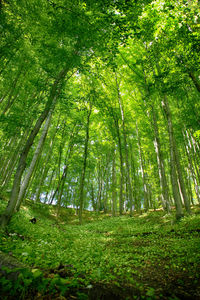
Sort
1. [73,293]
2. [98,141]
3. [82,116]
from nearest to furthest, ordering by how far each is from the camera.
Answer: [73,293] → [82,116] → [98,141]

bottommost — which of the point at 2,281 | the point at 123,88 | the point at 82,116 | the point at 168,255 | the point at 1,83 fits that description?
the point at 2,281

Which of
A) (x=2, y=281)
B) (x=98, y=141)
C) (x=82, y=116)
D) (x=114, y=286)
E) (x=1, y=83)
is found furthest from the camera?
(x=98, y=141)

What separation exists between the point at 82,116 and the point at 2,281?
13934 millimetres

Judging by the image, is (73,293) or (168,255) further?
(168,255)

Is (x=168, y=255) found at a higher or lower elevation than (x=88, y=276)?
higher

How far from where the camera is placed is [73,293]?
219 cm

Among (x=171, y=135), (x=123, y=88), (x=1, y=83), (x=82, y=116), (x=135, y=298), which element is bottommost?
(x=135, y=298)

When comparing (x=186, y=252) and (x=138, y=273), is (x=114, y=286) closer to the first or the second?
(x=138, y=273)

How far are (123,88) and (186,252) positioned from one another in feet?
46.4

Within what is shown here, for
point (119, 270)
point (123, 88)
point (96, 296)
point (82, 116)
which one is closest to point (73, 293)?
point (96, 296)

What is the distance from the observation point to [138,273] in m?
3.37

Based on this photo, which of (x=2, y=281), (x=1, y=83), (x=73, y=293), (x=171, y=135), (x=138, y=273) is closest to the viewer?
(x=2, y=281)

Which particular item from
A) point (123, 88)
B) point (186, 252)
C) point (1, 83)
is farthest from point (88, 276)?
point (123, 88)

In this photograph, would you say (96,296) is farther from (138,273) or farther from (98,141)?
(98,141)
